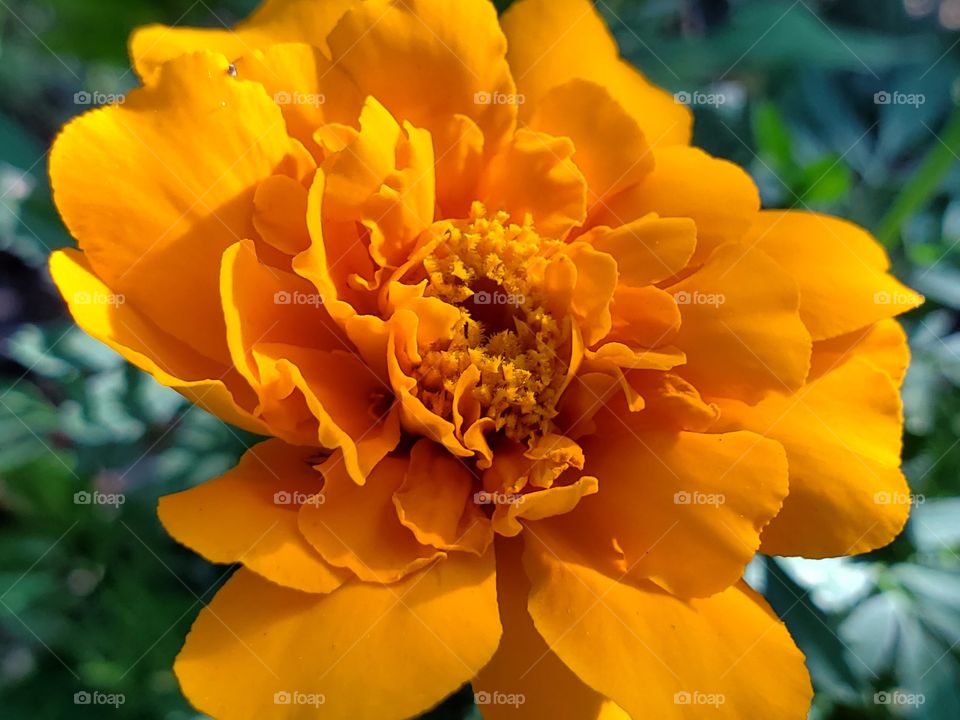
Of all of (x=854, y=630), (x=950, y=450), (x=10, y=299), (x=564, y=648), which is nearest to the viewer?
(x=564, y=648)

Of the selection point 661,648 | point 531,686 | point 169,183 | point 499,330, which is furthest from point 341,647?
point 169,183

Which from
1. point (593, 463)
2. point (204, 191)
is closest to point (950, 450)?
point (593, 463)

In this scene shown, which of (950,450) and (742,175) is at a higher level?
(742,175)

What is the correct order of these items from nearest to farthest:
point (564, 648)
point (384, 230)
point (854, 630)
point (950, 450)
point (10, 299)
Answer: point (564, 648) < point (384, 230) < point (854, 630) < point (950, 450) < point (10, 299)

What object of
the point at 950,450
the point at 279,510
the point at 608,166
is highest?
the point at 608,166

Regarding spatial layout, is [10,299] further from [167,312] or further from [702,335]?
[702,335]

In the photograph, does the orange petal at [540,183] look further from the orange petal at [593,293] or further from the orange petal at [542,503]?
the orange petal at [542,503]

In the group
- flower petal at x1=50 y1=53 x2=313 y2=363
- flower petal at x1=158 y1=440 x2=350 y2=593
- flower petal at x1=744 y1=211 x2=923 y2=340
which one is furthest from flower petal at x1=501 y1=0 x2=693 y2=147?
flower petal at x1=158 y1=440 x2=350 y2=593

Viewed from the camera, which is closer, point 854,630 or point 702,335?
point 702,335
